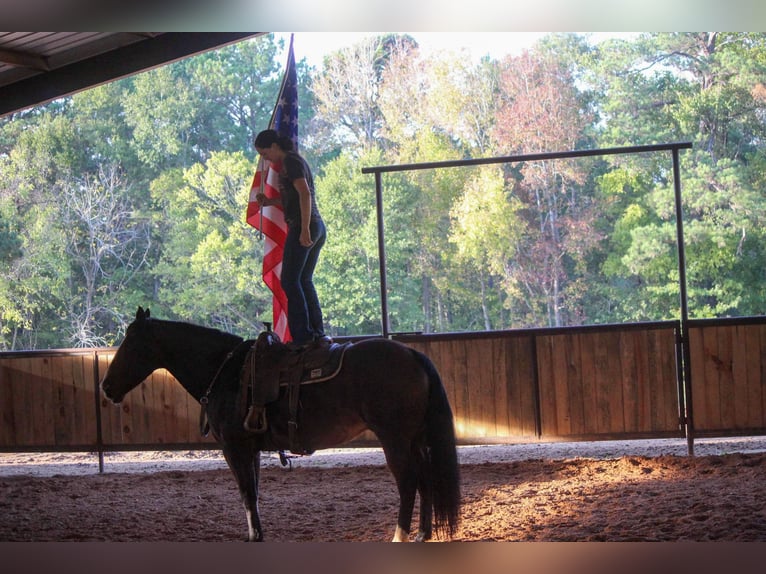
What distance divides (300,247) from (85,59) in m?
3.76

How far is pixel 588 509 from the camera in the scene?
5.20 metres

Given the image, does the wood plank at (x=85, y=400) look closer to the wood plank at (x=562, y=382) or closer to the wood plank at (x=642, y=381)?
the wood plank at (x=562, y=382)

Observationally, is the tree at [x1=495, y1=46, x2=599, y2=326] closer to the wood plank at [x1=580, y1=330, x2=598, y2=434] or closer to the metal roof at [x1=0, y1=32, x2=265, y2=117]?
the wood plank at [x1=580, y1=330, x2=598, y2=434]

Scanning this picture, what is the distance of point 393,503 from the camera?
236 inches

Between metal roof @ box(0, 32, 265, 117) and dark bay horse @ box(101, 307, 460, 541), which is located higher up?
metal roof @ box(0, 32, 265, 117)

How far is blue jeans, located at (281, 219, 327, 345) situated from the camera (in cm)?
516

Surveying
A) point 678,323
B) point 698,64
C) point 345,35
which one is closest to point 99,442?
point 678,323

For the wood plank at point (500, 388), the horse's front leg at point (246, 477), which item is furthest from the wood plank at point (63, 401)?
the wood plank at point (500, 388)

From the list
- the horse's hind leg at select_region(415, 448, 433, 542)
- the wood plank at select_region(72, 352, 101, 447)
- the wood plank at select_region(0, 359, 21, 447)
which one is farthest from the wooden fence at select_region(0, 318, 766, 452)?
the horse's hind leg at select_region(415, 448, 433, 542)

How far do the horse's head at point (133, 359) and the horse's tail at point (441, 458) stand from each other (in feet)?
5.54

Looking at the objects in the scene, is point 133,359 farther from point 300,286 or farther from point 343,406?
point 343,406

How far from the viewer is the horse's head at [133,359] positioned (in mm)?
5008
